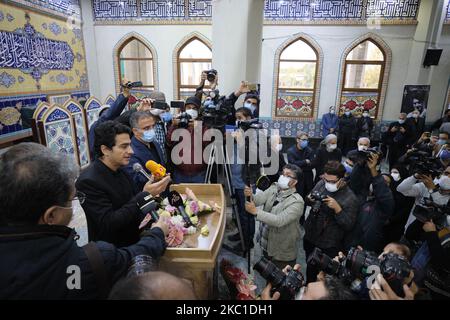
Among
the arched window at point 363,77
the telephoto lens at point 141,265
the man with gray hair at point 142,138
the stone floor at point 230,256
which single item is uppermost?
the arched window at point 363,77

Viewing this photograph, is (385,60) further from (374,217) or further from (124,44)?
(124,44)

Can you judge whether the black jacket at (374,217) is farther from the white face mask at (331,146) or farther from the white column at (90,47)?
the white column at (90,47)

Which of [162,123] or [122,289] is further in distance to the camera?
[162,123]

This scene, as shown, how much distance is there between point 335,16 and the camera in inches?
264

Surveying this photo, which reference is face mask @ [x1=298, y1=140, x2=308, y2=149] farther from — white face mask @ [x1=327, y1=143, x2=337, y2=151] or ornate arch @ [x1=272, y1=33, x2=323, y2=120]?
ornate arch @ [x1=272, y1=33, x2=323, y2=120]

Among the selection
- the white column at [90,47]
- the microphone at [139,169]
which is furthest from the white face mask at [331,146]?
the white column at [90,47]

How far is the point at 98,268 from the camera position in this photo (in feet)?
3.03

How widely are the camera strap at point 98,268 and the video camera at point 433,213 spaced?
64.8 inches

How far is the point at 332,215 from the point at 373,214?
1.23 ft

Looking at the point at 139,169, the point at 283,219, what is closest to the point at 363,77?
the point at 283,219

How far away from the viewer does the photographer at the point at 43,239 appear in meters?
0.79
